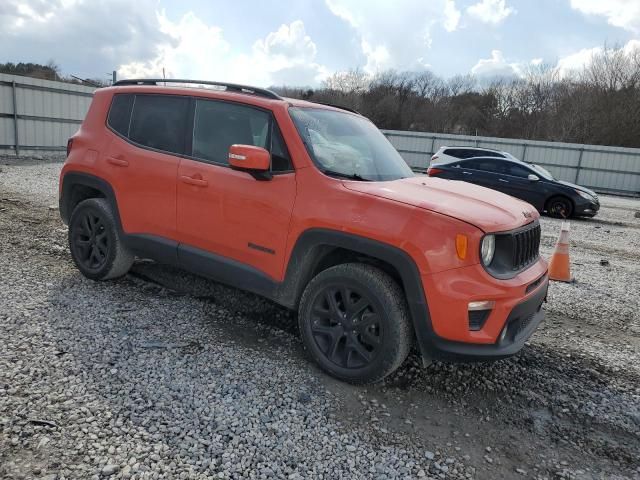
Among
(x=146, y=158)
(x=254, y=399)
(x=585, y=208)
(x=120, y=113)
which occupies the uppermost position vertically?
(x=120, y=113)

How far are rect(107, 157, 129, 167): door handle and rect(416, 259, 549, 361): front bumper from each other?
2.90 m

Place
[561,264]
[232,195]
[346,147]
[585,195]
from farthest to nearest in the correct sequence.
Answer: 1. [585,195]
2. [561,264]
3. [346,147]
4. [232,195]

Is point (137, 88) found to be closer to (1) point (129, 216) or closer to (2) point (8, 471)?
(1) point (129, 216)

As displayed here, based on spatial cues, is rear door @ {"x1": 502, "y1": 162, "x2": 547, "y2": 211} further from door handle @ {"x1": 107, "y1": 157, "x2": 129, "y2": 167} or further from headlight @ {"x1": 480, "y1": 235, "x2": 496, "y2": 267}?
door handle @ {"x1": 107, "y1": 157, "x2": 129, "y2": 167}

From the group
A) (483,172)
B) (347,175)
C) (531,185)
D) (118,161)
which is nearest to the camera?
(347,175)

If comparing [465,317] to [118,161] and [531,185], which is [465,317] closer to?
[118,161]

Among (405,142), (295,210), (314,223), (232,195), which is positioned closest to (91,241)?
(232,195)

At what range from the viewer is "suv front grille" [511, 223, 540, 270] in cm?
316

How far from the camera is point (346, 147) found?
383cm

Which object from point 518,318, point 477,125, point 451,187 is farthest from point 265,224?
point 477,125

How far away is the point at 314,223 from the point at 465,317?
1134 millimetres

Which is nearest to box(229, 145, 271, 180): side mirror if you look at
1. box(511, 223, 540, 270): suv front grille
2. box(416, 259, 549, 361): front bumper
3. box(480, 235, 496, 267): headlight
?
box(416, 259, 549, 361): front bumper

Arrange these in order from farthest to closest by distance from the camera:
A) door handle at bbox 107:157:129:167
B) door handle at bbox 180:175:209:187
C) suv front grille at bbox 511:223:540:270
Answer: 1. door handle at bbox 107:157:129:167
2. door handle at bbox 180:175:209:187
3. suv front grille at bbox 511:223:540:270

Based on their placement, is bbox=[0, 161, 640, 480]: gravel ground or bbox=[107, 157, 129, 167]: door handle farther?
bbox=[107, 157, 129, 167]: door handle
